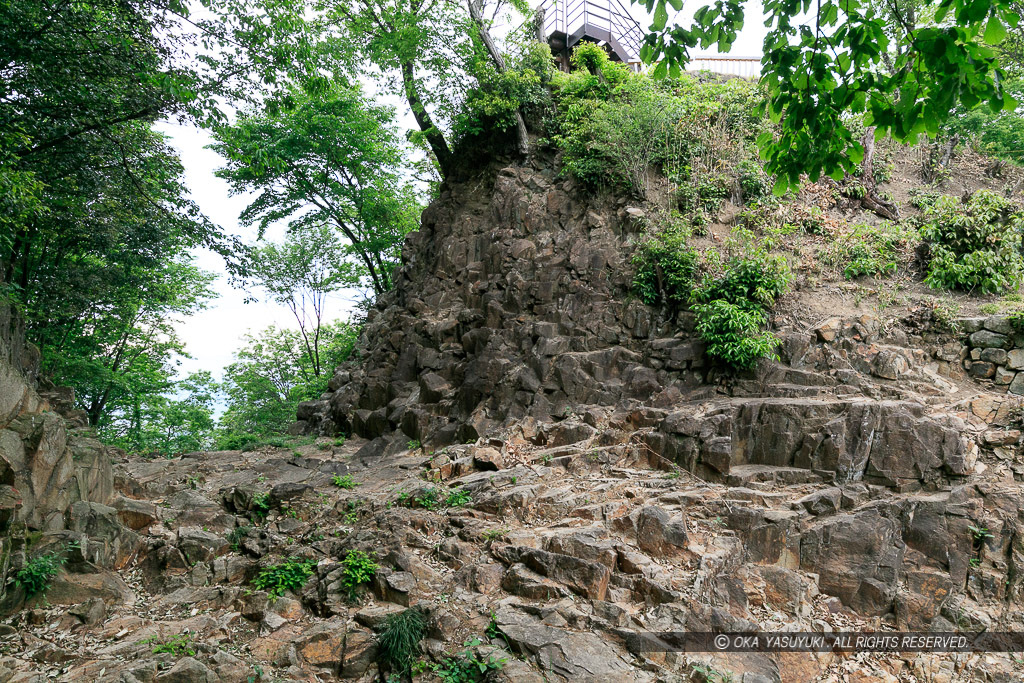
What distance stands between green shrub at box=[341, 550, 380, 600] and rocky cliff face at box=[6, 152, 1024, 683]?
50 mm

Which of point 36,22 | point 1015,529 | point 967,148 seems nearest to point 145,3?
point 36,22

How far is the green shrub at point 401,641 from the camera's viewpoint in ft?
20.0

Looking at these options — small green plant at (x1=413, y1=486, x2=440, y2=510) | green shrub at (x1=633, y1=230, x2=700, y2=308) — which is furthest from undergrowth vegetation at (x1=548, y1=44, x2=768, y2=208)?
small green plant at (x1=413, y1=486, x2=440, y2=510)

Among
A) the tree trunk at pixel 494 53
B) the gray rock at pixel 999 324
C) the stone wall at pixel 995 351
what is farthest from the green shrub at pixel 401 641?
the tree trunk at pixel 494 53

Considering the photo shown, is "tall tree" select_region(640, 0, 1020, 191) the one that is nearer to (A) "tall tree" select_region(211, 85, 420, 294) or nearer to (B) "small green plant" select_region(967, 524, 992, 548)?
(B) "small green plant" select_region(967, 524, 992, 548)

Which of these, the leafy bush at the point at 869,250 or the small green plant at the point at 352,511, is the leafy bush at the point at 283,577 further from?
the leafy bush at the point at 869,250

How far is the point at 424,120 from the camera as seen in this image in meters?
16.3

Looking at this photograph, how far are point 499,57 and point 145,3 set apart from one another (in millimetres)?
8669

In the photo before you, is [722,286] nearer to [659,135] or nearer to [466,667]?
[659,135]

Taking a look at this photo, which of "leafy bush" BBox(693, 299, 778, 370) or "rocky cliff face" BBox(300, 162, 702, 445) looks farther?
"rocky cliff face" BBox(300, 162, 702, 445)

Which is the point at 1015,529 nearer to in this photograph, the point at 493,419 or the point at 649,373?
the point at 649,373

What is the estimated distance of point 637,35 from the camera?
1891cm

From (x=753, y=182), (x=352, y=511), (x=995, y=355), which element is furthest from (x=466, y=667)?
(x=753, y=182)

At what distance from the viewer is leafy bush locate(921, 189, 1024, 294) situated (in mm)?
9562
